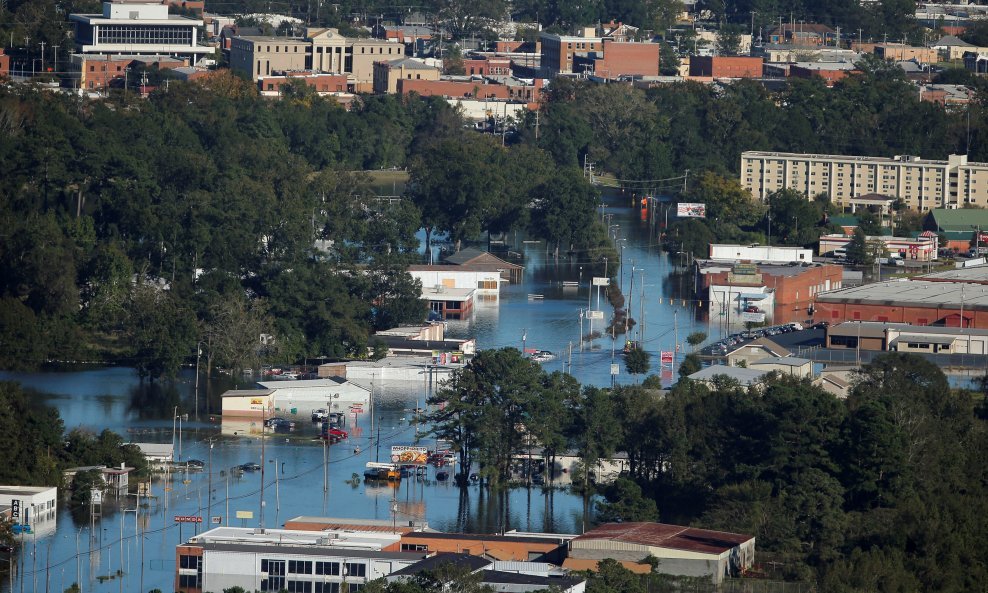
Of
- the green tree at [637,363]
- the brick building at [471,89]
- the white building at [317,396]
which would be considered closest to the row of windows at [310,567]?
the white building at [317,396]

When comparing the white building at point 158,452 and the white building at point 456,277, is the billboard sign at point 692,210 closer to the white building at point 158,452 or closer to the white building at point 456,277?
the white building at point 456,277

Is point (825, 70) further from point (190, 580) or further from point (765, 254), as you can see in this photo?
point (190, 580)

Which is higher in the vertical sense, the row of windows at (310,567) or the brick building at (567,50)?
the brick building at (567,50)

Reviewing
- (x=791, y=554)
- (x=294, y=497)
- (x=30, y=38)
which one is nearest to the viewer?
(x=791, y=554)

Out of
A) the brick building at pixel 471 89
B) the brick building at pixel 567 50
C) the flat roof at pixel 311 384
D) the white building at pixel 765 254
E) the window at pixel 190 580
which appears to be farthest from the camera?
the brick building at pixel 567 50

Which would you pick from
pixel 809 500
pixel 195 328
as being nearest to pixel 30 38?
pixel 195 328

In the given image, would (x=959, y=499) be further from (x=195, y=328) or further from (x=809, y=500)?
(x=195, y=328)

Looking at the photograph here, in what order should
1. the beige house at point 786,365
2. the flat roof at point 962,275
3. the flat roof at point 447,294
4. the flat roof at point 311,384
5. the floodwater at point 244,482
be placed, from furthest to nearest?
the flat roof at point 962,275 → the flat roof at point 447,294 → the beige house at point 786,365 → the flat roof at point 311,384 → the floodwater at point 244,482
